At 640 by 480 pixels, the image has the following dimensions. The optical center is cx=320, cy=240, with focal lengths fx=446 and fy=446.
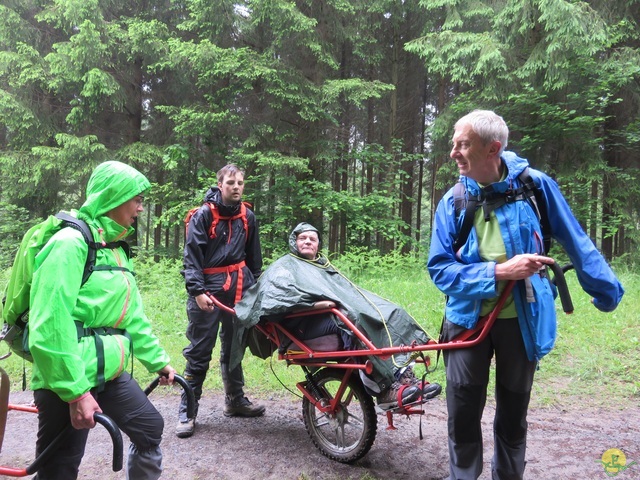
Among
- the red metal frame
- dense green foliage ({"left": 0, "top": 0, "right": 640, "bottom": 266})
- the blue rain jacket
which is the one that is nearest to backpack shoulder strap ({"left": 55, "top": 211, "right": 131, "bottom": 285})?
the red metal frame

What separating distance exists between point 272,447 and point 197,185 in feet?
30.9

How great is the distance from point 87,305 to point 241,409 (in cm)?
272

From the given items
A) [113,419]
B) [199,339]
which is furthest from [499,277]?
[199,339]

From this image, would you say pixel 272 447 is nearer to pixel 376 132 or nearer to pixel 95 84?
pixel 95 84

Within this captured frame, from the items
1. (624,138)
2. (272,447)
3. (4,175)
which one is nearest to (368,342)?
(272,447)

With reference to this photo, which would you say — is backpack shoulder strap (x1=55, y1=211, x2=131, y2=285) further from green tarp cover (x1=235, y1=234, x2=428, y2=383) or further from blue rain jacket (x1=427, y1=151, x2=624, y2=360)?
blue rain jacket (x1=427, y1=151, x2=624, y2=360)

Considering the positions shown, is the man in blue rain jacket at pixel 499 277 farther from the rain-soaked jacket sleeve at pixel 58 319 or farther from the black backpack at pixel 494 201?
the rain-soaked jacket sleeve at pixel 58 319

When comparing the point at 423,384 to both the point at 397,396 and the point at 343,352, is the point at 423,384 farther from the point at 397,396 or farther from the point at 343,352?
the point at 343,352

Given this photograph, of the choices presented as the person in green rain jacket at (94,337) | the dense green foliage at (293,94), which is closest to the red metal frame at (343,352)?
the person in green rain jacket at (94,337)

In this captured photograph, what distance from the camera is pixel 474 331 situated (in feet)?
8.04

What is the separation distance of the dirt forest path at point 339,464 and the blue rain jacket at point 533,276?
1653 mm

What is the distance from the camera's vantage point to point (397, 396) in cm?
308

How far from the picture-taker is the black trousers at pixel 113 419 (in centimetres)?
208

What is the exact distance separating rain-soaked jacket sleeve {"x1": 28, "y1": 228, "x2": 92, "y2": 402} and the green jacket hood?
0.88 ft
